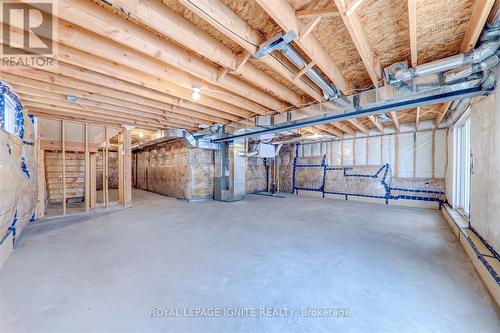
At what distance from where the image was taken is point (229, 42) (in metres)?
2.12

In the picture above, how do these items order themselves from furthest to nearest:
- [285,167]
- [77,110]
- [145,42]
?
1. [285,167]
2. [77,110]
3. [145,42]

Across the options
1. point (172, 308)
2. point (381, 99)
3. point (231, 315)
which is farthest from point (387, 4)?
point (172, 308)

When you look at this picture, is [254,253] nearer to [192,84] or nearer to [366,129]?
[192,84]

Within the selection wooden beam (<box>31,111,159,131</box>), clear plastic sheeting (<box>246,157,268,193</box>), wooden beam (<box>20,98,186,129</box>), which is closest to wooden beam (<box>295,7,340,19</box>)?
wooden beam (<box>20,98,186,129</box>)

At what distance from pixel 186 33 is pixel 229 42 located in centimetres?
49

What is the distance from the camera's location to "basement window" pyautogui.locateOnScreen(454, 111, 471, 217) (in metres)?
3.66

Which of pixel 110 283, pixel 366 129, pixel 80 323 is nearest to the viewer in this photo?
pixel 80 323

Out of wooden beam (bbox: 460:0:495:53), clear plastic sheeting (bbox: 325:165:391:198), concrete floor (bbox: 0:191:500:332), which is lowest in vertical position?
concrete floor (bbox: 0:191:500:332)

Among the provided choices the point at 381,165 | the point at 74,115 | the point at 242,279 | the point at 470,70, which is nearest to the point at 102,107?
the point at 74,115

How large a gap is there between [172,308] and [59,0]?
236 centimetres

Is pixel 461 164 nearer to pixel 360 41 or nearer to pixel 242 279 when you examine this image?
pixel 360 41

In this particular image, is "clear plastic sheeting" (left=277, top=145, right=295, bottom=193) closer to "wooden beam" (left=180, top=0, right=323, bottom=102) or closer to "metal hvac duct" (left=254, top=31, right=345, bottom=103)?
"metal hvac duct" (left=254, top=31, right=345, bottom=103)

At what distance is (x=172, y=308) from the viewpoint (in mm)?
1442
